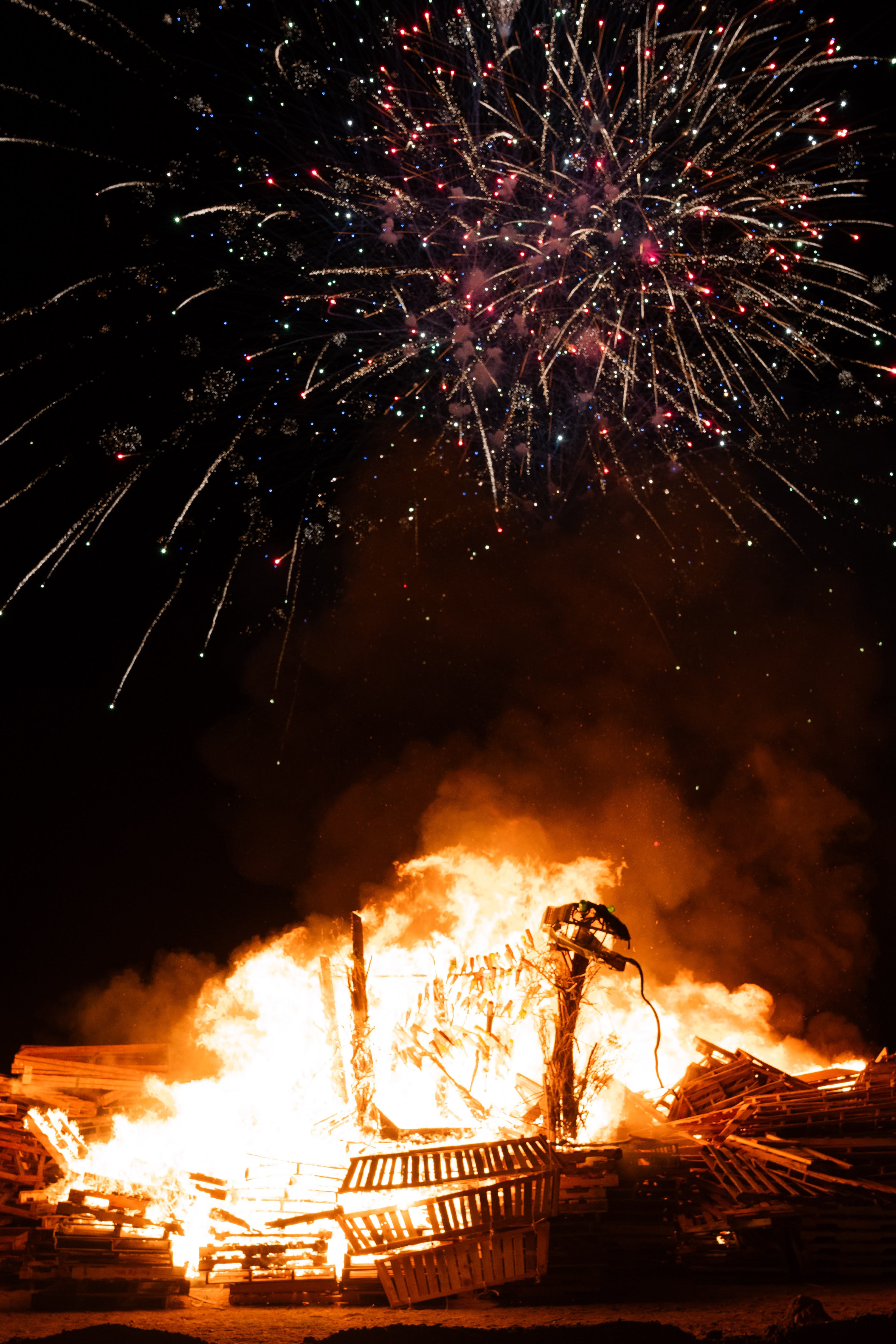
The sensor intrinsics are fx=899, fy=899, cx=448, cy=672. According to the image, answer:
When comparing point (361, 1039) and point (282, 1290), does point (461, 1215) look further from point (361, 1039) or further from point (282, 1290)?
point (361, 1039)

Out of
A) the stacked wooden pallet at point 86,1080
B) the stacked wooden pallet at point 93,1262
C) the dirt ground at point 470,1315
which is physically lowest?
the dirt ground at point 470,1315

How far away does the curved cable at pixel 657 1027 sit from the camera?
957 cm

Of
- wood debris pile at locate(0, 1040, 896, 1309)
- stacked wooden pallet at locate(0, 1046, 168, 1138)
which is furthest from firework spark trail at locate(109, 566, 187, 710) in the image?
wood debris pile at locate(0, 1040, 896, 1309)

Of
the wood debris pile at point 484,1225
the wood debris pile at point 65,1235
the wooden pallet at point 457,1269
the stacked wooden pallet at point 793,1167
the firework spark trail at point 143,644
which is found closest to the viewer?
the wooden pallet at point 457,1269

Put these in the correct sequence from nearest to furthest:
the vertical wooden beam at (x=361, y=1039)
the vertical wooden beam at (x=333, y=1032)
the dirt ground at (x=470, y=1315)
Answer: the dirt ground at (x=470, y=1315) → the vertical wooden beam at (x=361, y=1039) → the vertical wooden beam at (x=333, y=1032)

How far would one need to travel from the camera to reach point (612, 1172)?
27.1 feet

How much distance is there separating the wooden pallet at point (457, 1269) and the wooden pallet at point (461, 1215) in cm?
10

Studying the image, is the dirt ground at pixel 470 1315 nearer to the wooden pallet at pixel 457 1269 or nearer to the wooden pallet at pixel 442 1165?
the wooden pallet at pixel 457 1269

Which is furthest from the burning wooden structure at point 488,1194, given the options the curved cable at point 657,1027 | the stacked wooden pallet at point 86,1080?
the stacked wooden pallet at point 86,1080

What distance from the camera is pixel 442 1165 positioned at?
27.7ft

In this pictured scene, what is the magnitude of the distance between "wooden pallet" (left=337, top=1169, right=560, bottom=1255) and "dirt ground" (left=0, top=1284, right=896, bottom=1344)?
1.68 feet

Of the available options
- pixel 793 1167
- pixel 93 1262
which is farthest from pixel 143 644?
pixel 793 1167

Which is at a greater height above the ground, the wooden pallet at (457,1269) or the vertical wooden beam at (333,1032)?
the vertical wooden beam at (333,1032)

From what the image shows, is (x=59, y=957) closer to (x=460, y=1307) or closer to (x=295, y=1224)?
(x=295, y=1224)
